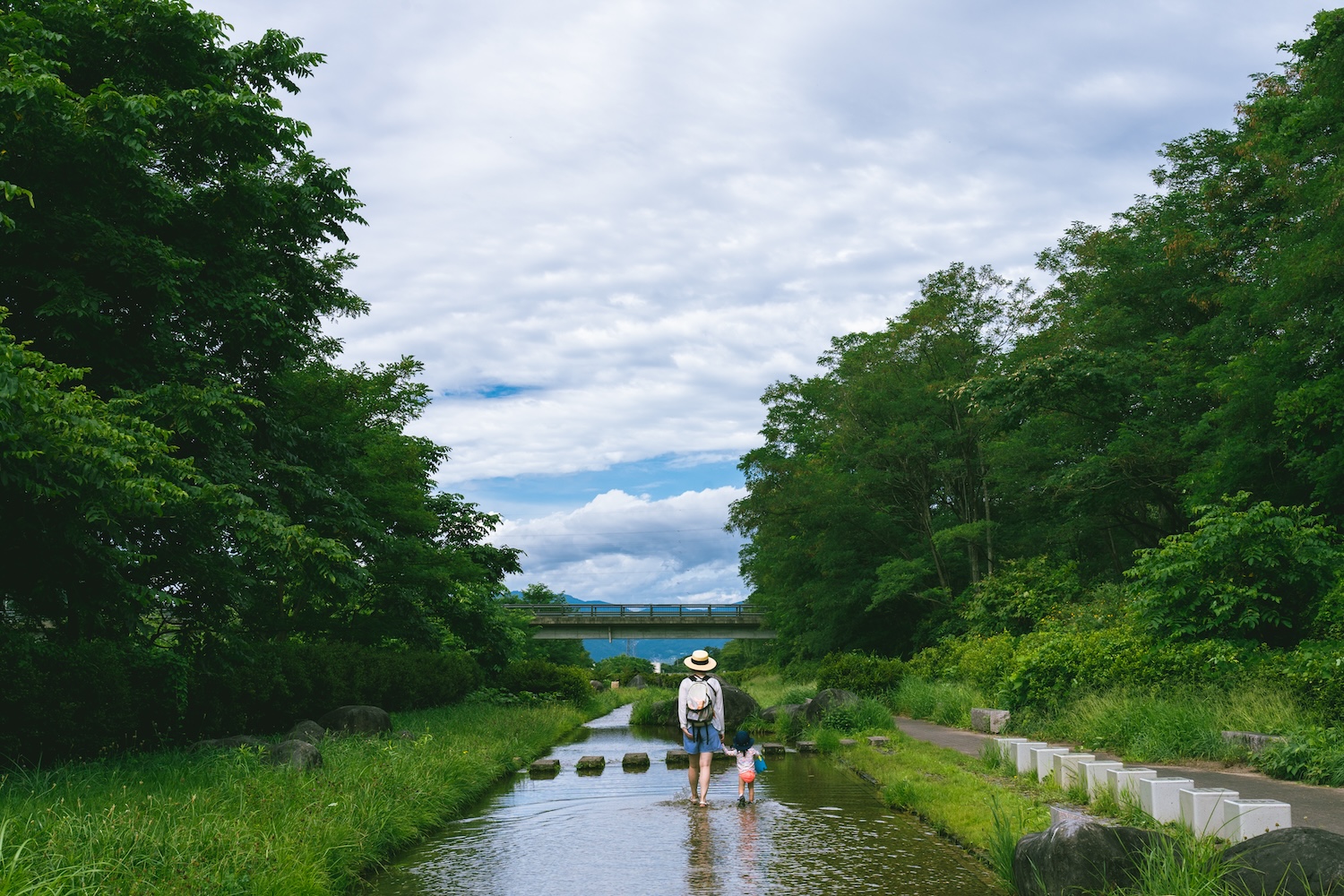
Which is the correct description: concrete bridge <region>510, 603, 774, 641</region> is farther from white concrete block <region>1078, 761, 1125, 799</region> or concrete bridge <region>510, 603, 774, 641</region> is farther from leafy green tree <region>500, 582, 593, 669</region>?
white concrete block <region>1078, 761, 1125, 799</region>

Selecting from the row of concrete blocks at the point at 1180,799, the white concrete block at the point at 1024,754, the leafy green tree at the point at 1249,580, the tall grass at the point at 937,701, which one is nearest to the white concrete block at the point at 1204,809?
the row of concrete blocks at the point at 1180,799

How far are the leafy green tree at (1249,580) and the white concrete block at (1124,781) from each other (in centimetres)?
917

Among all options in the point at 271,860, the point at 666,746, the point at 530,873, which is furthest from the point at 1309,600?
the point at 271,860

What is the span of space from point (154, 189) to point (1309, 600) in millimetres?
19978

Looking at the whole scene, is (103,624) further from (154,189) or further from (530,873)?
(530,873)

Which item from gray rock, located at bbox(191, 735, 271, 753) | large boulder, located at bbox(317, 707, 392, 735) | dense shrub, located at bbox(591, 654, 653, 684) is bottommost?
dense shrub, located at bbox(591, 654, 653, 684)

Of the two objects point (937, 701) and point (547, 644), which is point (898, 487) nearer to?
point (937, 701)

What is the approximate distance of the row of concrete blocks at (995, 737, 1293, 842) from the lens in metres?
7.10

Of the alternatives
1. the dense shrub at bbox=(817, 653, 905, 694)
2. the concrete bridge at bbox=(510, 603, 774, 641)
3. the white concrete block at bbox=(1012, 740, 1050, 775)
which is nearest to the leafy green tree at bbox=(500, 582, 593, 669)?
the concrete bridge at bbox=(510, 603, 774, 641)

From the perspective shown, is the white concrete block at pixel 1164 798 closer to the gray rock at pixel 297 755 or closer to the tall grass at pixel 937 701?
the gray rock at pixel 297 755

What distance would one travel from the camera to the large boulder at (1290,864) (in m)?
5.51

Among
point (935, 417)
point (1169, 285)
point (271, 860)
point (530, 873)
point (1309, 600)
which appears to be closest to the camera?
point (271, 860)

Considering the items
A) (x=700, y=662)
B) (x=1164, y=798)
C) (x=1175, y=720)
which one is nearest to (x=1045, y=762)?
(x=1175, y=720)

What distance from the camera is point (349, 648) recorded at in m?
22.0
